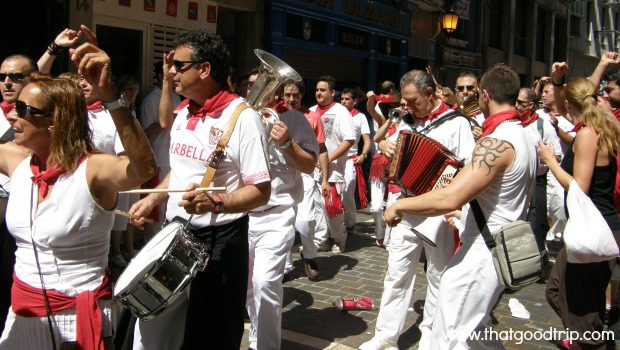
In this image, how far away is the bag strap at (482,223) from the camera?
11.8 feet

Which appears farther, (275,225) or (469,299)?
(275,225)

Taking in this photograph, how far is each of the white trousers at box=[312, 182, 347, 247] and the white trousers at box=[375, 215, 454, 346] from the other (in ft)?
9.86

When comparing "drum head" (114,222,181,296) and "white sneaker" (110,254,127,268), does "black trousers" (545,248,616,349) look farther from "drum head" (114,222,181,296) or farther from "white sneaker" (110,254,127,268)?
"white sneaker" (110,254,127,268)

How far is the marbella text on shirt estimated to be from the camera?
351cm

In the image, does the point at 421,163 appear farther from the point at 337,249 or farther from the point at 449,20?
the point at 449,20

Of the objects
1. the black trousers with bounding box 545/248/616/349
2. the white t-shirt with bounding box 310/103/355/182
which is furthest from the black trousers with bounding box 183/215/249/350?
the white t-shirt with bounding box 310/103/355/182

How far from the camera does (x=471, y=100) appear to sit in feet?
19.5

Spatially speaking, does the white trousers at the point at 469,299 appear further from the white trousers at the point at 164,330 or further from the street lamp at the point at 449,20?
the street lamp at the point at 449,20

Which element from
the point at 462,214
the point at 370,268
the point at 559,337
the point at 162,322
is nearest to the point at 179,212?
the point at 162,322

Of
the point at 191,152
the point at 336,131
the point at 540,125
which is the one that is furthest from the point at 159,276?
the point at 540,125

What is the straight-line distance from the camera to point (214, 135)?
3.51 meters

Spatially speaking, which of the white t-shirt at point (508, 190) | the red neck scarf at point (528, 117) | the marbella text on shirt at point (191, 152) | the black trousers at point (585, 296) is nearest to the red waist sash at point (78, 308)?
the marbella text on shirt at point (191, 152)

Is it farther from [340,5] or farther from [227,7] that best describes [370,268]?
[340,5]

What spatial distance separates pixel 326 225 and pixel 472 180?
470 centimetres
